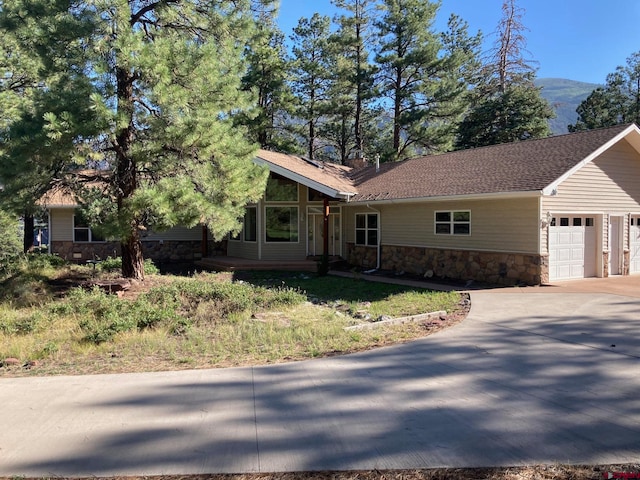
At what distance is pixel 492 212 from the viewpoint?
46.6 ft

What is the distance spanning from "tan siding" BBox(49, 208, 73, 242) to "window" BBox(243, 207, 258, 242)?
27.0 ft

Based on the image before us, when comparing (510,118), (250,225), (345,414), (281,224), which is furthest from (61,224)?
(510,118)

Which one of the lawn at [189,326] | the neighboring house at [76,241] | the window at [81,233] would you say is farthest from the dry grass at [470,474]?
the window at [81,233]

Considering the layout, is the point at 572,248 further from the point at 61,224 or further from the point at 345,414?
the point at 61,224

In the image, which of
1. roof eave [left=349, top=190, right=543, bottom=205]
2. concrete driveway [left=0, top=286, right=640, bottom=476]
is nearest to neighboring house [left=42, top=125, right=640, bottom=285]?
roof eave [left=349, top=190, right=543, bottom=205]

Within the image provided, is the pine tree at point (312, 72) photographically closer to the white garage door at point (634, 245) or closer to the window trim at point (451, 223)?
the window trim at point (451, 223)

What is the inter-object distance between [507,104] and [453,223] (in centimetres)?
1783

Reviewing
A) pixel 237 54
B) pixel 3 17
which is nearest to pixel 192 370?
pixel 237 54

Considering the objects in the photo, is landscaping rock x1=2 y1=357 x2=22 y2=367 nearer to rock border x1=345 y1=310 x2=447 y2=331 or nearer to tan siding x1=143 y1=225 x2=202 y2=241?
rock border x1=345 y1=310 x2=447 y2=331

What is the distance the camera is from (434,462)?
351cm

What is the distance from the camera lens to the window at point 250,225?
20.8m

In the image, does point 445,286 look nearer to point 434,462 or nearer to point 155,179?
point 155,179

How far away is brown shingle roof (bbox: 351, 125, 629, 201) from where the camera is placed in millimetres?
13430

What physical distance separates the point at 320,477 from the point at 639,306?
359 inches
